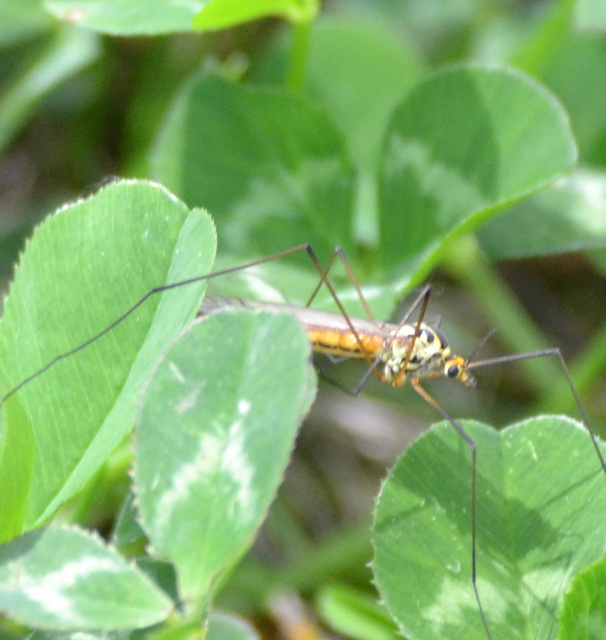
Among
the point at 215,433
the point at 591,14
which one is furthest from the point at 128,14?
the point at 215,433

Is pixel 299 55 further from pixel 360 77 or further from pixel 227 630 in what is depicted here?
pixel 227 630

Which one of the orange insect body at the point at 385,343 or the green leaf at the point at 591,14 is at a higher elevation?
the green leaf at the point at 591,14

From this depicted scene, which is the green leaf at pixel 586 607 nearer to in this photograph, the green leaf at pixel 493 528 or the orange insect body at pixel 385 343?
the green leaf at pixel 493 528

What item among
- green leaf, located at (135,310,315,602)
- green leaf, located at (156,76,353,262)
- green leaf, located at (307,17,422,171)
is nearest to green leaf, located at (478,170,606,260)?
green leaf, located at (156,76,353,262)

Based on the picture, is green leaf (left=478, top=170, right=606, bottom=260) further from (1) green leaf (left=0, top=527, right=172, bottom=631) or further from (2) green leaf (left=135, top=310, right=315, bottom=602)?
(1) green leaf (left=0, top=527, right=172, bottom=631)

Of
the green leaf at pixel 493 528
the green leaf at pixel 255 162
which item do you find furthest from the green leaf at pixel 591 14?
the green leaf at pixel 493 528

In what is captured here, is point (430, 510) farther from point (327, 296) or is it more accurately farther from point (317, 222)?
point (317, 222)
